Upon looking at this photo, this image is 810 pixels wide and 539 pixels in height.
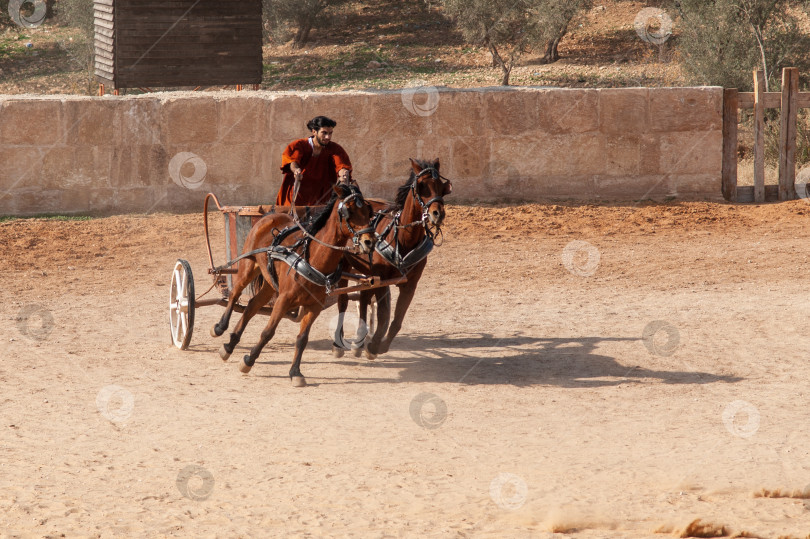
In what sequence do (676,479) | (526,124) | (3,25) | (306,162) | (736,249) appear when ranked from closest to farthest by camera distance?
(676,479) → (306,162) → (736,249) → (526,124) → (3,25)

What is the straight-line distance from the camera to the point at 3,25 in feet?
117

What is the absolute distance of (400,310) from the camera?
8289 mm

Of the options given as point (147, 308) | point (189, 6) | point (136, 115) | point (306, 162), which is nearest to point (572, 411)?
point (306, 162)

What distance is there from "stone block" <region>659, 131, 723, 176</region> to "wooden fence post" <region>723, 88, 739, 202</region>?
195 mm

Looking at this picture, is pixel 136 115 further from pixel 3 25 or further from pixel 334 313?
pixel 3 25

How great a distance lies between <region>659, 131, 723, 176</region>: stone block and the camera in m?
15.3

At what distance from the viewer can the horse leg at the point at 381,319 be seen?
8.41 meters

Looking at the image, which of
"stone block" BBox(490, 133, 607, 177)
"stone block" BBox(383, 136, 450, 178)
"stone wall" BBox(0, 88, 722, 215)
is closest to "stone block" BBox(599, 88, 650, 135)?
"stone wall" BBox(0, 88, 722, 215)

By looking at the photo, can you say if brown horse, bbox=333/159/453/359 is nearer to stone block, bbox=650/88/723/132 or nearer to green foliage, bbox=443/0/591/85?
stone block, bbox=650/88/723/132

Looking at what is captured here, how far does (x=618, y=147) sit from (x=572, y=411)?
9015 millimetres

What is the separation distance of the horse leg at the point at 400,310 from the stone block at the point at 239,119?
6990 millimetres

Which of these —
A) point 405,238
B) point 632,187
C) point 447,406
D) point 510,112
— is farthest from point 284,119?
point 447,406

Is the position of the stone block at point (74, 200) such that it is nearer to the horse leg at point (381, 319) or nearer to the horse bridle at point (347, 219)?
the horse leg at point (381, 319)

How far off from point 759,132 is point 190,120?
914cm
